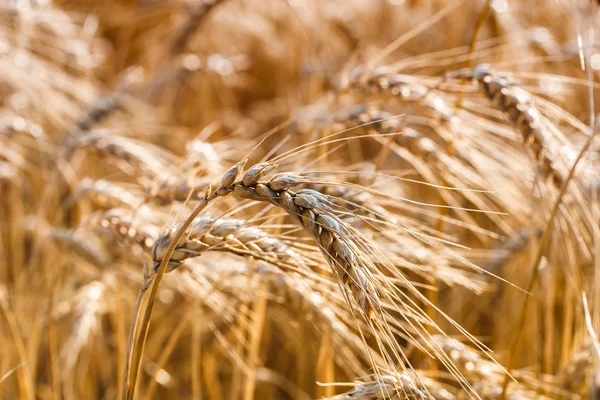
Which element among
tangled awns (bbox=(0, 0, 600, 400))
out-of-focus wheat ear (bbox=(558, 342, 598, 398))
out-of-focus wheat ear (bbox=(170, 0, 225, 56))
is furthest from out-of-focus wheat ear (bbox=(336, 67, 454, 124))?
out-of-focus wheat ear (bbox=(170, 0, 225, 56))

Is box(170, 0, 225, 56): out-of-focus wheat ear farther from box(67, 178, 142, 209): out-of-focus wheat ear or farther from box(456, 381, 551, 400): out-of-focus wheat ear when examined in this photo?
box(456, 381, 551, 400): out-of-focus wheat ear

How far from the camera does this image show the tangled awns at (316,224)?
0.66m

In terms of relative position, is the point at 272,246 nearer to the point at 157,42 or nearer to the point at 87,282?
the point at 87,282

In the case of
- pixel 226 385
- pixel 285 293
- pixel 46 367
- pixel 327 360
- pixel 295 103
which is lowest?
pixel 226 385

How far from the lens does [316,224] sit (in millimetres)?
573

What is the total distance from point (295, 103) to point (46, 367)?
1.00 metres

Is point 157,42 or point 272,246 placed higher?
point 157,42

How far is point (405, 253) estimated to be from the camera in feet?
2.98

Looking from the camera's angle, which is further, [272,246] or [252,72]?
[252,72]

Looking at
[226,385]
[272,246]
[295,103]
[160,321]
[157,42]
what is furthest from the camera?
[157,42]

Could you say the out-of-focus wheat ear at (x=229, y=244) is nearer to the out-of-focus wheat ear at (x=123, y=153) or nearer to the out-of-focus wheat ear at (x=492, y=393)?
the out-of-focus wheat ear at (x=492, y=393)

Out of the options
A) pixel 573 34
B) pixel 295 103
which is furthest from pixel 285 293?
pixel 573 34

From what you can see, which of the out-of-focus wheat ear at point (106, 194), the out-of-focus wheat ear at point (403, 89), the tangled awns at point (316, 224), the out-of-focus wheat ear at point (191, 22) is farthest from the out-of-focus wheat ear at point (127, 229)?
the out-of-focus wheat ear at point (191, 22)

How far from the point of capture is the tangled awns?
0.66 meters
